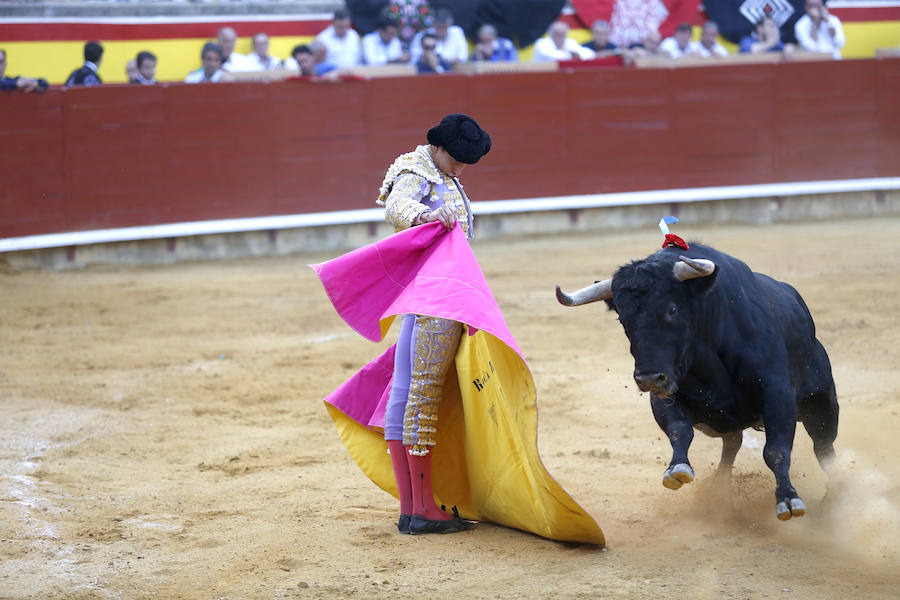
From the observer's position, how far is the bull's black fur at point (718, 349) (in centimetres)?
283

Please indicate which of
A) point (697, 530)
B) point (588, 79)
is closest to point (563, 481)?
→ point (697, 530)

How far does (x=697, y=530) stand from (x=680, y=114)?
7.34 meters

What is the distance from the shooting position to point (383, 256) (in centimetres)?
318

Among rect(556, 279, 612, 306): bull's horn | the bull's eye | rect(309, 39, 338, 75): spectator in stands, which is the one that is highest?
rect(309, 39, 338, 75): spectator in stands

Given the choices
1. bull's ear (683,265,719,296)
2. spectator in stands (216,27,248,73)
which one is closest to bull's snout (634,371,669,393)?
bull's ear (683,265,719,296)

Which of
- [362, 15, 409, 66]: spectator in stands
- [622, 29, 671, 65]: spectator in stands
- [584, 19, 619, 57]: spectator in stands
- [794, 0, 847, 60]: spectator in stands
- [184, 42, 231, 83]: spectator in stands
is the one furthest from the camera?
[794, 0, 847, 60]: spectator in stands

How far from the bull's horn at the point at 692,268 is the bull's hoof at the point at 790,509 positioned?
0.61 m

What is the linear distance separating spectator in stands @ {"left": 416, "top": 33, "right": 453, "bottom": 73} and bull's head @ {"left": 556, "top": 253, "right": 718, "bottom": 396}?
683 cm

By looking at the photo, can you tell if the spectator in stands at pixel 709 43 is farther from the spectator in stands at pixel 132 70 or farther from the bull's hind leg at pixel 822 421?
the bull's hind leg at pixel 822 421

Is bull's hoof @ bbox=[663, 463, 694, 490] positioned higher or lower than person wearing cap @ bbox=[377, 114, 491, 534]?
lower

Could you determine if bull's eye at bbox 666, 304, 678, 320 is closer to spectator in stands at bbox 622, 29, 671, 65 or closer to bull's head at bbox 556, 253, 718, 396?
bull's head at bbox 556, 253, 718, 396

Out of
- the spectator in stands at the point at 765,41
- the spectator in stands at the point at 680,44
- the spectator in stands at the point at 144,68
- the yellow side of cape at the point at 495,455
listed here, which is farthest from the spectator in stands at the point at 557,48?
the yellow side of cape at the point at 495,455

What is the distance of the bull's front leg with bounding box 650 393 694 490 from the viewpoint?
2.89 metres

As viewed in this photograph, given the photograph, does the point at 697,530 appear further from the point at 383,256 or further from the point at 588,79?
the point at 588,79
